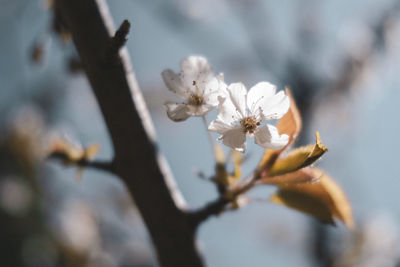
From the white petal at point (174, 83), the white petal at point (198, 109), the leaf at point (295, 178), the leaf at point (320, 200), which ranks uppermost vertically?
the white petal at point (174, 83)

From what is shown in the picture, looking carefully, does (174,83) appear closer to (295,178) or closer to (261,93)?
(261,93)

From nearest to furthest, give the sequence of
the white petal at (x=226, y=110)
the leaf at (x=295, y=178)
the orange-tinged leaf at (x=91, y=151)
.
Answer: the white petal at (x=226, y=110)
the leaf at (x=295, y=178)
the orange-tinged leaf at (x=91, y=151)

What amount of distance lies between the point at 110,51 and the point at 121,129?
0.50 ft

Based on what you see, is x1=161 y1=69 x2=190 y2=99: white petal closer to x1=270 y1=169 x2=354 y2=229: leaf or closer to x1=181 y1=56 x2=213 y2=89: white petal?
x1=181 y1=56 x2=213 y2=89: white petal

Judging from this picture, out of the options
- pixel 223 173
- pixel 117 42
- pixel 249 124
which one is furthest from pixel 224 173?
pixel 117 42

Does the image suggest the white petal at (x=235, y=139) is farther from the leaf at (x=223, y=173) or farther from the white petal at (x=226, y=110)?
the leaf at (x=223, y=173)

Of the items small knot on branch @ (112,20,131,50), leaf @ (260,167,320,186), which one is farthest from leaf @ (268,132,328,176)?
small knot on branch @ (112,20,131,50)

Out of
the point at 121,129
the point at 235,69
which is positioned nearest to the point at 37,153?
the point at 235,69

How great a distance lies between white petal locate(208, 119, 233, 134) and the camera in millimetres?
532

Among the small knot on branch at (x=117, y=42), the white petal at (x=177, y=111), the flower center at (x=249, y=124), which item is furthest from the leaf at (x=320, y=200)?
the small knot on branch at (x=117, y=42)

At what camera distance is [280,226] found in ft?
11.1

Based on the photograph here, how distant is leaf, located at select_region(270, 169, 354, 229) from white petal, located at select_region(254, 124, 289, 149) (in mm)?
149

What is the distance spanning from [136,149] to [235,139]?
0.23 meters

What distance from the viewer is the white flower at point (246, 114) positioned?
53 cm
